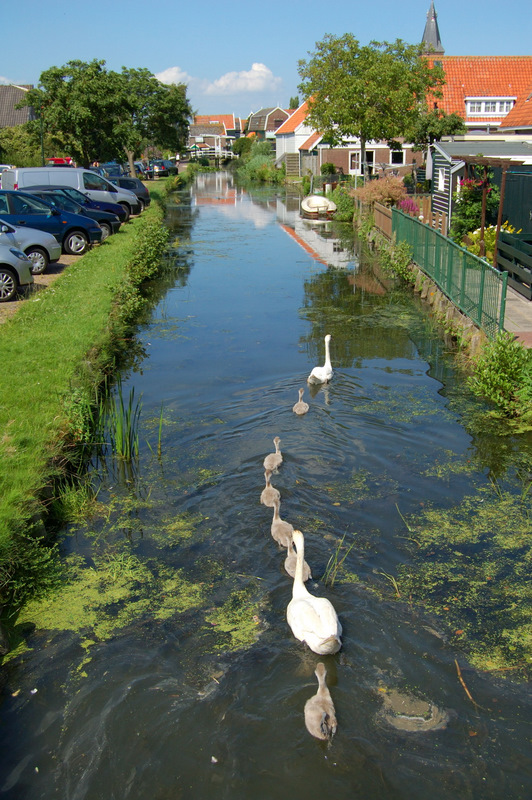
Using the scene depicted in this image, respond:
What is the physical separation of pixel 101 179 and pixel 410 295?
16.1 m

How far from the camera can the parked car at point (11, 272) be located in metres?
14.4

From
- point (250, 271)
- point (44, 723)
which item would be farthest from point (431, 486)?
point (250, 271)

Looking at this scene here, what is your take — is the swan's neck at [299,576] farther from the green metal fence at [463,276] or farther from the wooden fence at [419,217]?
the wooden fence at [419,217]

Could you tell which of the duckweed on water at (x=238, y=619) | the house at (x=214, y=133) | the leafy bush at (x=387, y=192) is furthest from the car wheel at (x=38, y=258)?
the house at (x=214, y=133)

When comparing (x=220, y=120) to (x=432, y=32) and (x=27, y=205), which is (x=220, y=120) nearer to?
(x=432, y=32)

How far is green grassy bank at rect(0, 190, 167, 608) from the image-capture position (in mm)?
6043

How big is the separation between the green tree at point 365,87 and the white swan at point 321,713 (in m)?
33.4

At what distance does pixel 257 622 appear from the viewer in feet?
18.1

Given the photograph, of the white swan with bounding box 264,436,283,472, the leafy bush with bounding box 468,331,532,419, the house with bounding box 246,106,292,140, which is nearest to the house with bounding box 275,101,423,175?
the leafy bush with bounding box 468,331,532,419

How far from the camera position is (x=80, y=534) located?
22.7ft

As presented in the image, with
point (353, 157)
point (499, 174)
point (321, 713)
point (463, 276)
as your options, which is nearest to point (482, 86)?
point (353, 157)

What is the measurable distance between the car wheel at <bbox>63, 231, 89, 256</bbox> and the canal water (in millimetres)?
9918

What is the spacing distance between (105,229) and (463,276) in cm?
1403

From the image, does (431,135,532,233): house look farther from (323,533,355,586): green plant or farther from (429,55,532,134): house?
(429,55,532,134): house
